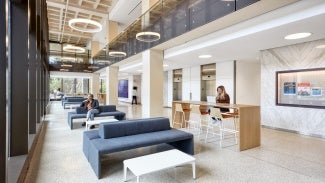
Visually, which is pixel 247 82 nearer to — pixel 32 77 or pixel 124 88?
pixel 32 77

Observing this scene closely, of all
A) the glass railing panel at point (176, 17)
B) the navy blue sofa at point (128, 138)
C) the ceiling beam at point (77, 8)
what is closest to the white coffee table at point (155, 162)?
the navy blue sofa at point (128, 138)

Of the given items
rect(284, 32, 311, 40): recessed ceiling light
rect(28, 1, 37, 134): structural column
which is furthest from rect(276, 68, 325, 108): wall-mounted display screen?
rect(28, 1, 37, 134): structural column

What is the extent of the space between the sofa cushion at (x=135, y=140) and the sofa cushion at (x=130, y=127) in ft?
0.36

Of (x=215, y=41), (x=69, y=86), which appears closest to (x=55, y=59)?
(x=69, y=86)

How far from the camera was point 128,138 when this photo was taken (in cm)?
343

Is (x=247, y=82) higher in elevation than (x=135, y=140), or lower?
higher

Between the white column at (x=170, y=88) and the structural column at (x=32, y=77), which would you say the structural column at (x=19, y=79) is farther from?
the white column at (x=170, y=88)

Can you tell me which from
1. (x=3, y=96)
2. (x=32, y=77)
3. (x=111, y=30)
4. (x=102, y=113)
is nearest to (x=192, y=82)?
(x=102, y=113)

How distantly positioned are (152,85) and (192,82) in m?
4.75

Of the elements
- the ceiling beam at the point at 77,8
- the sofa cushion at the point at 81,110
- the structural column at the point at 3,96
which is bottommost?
the sofa cushion at the point at 81,110

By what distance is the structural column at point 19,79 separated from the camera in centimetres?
295

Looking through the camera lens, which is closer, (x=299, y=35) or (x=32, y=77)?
(x=32, y=77)

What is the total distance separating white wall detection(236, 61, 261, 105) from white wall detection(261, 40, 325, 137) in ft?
7.20

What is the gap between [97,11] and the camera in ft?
37.9
